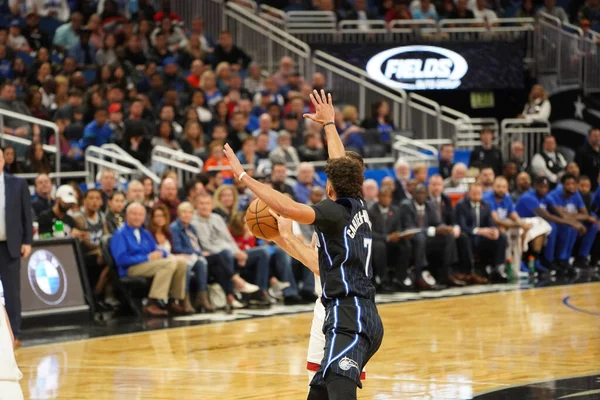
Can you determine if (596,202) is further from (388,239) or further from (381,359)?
(381,359)

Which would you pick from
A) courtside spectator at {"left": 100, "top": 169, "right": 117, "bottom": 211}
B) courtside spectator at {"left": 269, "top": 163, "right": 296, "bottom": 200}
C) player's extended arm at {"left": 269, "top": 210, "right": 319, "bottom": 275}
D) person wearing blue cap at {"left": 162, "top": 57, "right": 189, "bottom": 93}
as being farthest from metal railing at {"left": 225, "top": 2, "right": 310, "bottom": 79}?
player's extended arm at {"left": 269, "top": 210, "right": 319, "bottom": 275}

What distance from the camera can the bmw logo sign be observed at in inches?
520

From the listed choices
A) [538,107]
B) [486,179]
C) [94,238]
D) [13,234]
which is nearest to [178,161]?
[94,238]

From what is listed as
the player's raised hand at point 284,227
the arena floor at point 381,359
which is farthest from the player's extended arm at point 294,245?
the arena floor at point 381,359

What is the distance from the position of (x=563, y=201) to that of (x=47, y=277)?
868cm

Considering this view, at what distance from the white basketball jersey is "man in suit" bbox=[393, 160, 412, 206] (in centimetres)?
1158

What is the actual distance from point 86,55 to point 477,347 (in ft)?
35.1

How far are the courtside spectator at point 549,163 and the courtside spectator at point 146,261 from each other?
8.37 m

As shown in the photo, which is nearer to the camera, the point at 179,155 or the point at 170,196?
the point at 170,196

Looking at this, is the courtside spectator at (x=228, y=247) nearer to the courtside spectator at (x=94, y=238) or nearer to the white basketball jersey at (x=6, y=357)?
the courtside spectator at (x=94, y=238)

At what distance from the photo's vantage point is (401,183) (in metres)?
17.5

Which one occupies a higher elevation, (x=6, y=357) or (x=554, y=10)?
(x=554, y=10)

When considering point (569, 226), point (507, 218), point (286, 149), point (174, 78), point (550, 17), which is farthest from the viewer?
point (550, 17)

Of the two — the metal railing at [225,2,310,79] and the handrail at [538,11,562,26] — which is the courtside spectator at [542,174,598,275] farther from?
the handrail at [538,11,562,26]
